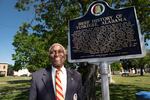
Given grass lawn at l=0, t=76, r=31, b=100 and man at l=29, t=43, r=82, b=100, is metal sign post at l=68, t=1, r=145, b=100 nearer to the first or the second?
man at l=29, t=43, r=82, b=100

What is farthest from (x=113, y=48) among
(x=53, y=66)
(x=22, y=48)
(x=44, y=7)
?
(x=22, y=48)

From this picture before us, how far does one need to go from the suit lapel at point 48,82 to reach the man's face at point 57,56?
0.21 metres

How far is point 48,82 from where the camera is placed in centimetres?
494

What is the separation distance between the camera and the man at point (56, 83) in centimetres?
482

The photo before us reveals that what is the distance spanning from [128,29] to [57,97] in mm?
2444

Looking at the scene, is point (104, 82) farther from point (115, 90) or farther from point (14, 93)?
point (14, 93)

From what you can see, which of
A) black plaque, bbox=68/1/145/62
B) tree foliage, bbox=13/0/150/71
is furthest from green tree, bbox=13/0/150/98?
black plaque, bbox=68/1/145/62

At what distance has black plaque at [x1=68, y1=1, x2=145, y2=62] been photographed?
612cm

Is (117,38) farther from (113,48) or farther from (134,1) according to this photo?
(134,1)

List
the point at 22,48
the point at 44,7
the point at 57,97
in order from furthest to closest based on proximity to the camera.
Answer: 1. the point at 22,48
2. the point at 44,7
3. the point at 57,97

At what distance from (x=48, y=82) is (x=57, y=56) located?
1.64 feet

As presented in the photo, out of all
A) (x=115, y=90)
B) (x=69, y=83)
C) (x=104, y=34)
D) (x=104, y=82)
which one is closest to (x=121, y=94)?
(x=115, y=90)

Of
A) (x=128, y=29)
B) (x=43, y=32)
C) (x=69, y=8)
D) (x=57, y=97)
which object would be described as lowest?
(x=57, y=97)

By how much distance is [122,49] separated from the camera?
6168 millimetres
